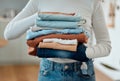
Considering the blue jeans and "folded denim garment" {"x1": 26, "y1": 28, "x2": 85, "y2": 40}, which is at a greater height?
"folded denim garment" {"x1": 26, "y1": 28, "x2": 85, "y2": 40}

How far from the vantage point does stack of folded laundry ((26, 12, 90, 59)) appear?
3.66 ft

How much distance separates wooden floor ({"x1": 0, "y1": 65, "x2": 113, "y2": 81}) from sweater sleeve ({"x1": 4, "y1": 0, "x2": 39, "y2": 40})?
9.83ft

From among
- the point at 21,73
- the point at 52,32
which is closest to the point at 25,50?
the point at 21,73

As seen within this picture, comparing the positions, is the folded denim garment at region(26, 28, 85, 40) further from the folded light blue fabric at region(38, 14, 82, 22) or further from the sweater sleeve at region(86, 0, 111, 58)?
the sweater sleeve at region(86, 0, 111, 58)

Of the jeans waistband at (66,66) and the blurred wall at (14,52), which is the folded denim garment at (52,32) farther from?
the blurred wall at (14,52)

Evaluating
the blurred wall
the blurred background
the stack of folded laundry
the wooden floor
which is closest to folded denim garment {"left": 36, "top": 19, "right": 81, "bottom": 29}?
the stack of folded laundry

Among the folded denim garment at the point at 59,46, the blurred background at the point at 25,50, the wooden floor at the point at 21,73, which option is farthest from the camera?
the blurred background at the point at 25,50

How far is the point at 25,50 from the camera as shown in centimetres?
510

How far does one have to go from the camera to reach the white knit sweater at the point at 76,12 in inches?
49.1

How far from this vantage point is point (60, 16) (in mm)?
1151

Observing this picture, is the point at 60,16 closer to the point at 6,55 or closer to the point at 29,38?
the point at 29,38

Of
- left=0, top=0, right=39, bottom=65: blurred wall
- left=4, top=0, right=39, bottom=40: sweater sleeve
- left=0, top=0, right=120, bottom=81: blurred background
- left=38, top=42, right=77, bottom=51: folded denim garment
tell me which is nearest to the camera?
left=38, top=42, right=77, bottom=51: folded denim garment

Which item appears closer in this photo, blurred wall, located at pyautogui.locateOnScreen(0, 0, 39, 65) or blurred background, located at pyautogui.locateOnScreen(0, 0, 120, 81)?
blurred background, located at pyautogui.locateOnScreen(0, 0, 120, 81)

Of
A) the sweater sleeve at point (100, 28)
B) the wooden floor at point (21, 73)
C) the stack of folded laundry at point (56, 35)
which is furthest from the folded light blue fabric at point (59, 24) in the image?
the wooden floor at point (21, 73)
